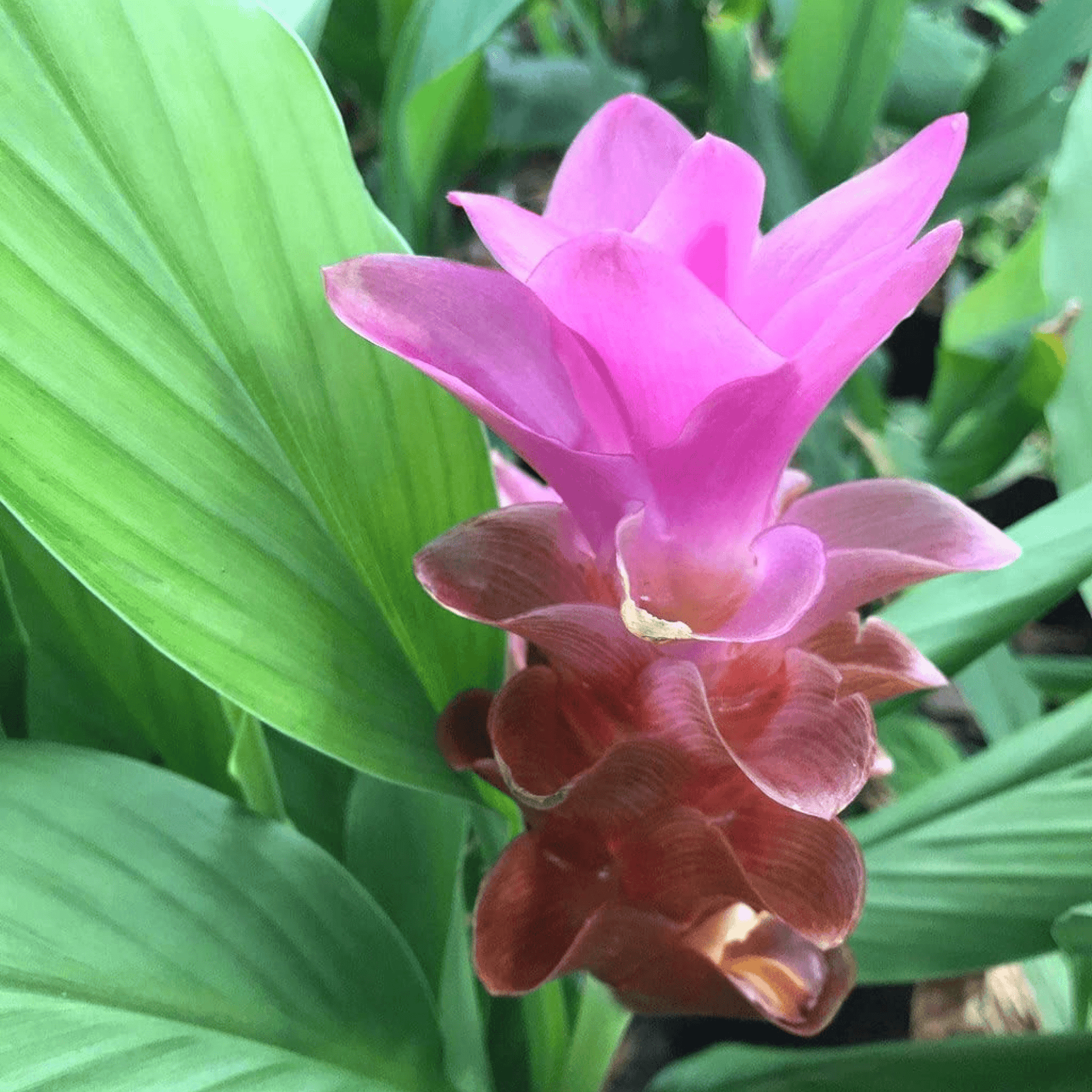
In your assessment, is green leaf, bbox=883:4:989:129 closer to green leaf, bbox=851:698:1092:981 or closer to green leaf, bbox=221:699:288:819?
green leaf, bbox=851:698:1092:981

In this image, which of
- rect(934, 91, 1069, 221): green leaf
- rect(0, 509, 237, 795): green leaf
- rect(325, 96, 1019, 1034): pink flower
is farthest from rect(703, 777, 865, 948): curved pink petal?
rect(934, 91, 1069, 221): green leaf

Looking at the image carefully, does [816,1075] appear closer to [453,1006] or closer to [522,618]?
[453,1006]

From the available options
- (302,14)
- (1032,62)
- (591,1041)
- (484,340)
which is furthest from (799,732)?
(1032,62)

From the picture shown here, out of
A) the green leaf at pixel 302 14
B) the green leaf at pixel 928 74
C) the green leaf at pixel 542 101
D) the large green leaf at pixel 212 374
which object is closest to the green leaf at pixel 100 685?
the large green leaf at pixel 212 374

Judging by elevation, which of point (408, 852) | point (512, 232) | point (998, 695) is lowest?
point (998, 695)

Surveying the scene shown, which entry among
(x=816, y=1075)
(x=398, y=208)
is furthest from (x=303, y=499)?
(x=398, y=208)

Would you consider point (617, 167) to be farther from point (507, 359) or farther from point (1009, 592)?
point (1009, 592)

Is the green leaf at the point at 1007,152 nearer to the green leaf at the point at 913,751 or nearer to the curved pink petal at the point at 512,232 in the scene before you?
the green leaf at the point at 913,751
